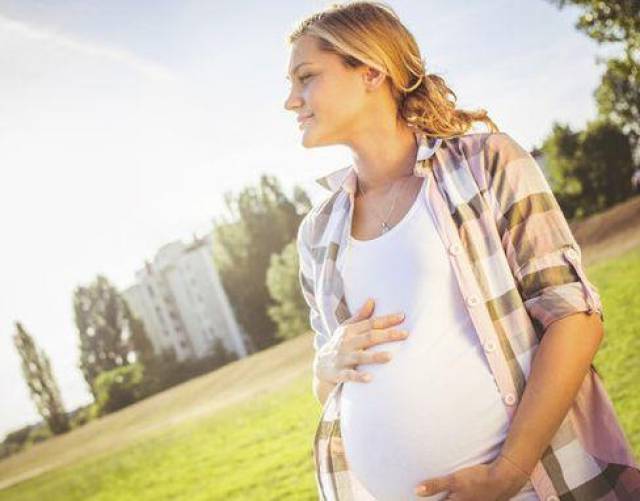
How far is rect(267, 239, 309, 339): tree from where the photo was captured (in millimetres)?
34844

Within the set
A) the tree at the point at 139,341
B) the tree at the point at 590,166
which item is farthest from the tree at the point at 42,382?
the tree at the point at 590,166

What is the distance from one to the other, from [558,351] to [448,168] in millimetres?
628

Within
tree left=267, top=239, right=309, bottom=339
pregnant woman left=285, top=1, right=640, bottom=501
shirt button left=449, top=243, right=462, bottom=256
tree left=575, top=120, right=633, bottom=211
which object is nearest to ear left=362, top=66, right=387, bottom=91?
pregnant woman left=285, top=1, right=640, bottom=501

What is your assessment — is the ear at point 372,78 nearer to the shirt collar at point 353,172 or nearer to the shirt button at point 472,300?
the shirt collar at point 353,172

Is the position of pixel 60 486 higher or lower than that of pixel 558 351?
lower

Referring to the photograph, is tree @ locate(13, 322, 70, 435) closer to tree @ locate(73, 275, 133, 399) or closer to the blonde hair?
tree @ locate(73, 275, 133, 399)

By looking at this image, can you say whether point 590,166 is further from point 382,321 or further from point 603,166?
point 382,321

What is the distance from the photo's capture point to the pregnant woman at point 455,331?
149cm

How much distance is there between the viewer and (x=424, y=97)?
2047mm

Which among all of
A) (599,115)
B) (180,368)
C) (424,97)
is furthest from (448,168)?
(180,368)

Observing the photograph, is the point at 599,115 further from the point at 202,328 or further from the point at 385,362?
the point at 202,328

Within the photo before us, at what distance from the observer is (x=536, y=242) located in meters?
1.53

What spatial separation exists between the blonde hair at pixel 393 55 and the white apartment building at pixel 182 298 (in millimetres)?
54449

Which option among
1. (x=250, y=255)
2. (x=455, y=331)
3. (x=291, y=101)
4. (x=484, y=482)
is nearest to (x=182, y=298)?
(x=250, y=255)
